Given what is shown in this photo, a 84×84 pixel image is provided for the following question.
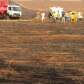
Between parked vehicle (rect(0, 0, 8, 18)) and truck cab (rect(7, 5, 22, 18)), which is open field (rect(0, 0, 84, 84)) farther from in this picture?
truck cab (rect(7, 5, 22, 18))

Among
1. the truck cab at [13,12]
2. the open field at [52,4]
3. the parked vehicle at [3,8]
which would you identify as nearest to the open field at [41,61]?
the parked vehicle at [3,8]

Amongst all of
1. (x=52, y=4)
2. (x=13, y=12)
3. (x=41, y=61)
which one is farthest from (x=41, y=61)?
(x=52, y=4)

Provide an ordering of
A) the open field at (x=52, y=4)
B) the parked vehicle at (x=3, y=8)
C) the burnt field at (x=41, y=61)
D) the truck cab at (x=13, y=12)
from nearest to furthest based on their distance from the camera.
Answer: the burnt field at (x=41, y=61) → the parked vehicle at (x=3, y=8) → the truck cab at (x=13, y=12) → the open field at (x=52, y=4)

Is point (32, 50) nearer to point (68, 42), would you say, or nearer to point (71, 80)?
point (68, 42)

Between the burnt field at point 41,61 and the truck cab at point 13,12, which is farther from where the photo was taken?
the truck cab at point 13,12

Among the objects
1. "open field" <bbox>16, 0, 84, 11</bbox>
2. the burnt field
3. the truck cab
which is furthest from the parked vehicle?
the burnt field

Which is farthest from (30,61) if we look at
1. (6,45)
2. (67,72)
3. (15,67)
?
(6,45)

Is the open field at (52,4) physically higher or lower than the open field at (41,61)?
lower

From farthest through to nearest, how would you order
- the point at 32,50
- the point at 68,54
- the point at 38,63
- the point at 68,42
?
1. the point at 68,42
2. the point at 32,50
3. the point at 68,54
4. the point at 38,63

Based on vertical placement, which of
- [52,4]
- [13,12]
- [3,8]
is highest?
[3,8]

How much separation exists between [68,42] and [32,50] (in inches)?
130

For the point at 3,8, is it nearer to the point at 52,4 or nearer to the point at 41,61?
the point at 52,4

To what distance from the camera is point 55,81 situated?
9969mm

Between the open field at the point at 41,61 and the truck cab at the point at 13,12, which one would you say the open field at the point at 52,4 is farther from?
the open field at the point at 41,61
